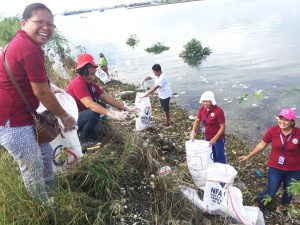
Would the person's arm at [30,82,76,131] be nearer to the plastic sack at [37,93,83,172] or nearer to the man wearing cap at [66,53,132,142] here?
the plastic sack at [37,93,83,172]

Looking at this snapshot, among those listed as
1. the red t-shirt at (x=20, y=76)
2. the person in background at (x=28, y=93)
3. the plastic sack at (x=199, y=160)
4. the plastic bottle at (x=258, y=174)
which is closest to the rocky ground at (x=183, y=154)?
the plastic bottle at (x=258, y=174)

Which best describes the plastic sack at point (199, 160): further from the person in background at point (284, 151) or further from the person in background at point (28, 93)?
the person in background at point (28, 93)

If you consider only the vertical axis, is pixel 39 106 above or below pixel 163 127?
above

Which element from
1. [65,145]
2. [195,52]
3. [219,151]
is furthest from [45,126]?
[195,52]

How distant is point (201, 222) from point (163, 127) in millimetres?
5051

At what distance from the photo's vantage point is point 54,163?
3564 mm

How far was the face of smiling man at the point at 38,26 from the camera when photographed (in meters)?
2.63

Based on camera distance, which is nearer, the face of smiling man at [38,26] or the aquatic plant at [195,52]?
the face of smiling man at [38,26]

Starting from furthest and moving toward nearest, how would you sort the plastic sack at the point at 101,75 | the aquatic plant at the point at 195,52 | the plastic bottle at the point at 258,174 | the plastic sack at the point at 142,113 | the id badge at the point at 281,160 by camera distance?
1. the aquatic plant at the point at 195,52
2. the plastic sack at the point at 101,75
3. the plastic sack at the point at 142,113
4. the plastic bottle at the point at 258,174
5. the id badge at the point at 281,160

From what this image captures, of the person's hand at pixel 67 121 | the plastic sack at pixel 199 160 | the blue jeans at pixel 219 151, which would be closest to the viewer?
the person's hand at pixel 67 121

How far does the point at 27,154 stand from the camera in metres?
2.84

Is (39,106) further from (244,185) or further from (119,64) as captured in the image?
(119,64)

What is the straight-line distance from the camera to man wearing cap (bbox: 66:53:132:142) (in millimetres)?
4344

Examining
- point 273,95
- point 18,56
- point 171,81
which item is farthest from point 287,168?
point 171,81
